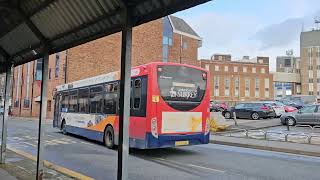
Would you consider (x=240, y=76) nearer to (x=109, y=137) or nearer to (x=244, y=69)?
(x=244, y=69)

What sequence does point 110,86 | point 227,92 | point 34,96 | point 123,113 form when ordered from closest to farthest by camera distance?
point 123,113
point 110,86
point 34,96
point 227,92

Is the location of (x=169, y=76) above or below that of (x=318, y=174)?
above

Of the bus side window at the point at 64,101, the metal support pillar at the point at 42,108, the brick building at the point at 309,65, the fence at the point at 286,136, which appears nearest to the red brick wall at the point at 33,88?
the bus side window at the point at 64,101

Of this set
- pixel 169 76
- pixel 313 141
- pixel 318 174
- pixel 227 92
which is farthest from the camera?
pixel 227 92

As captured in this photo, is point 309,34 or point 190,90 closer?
point 190,90

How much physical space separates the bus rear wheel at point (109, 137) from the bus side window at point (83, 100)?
7.91 ft

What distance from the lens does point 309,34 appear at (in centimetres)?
11931

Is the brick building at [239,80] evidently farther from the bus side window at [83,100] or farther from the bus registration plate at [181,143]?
the bus registration plate at [181,143]

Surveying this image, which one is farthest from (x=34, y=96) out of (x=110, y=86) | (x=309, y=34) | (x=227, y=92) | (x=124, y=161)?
(x=309, y=34)

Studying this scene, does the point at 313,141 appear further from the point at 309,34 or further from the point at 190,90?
the point at 309,34

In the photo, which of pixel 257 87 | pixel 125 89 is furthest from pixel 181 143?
pixel 257 87

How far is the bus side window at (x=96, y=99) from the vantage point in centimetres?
1617

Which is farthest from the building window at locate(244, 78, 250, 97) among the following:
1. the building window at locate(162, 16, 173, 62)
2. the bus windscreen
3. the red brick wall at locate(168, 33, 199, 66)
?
the bus windscreen

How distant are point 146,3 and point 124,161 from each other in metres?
2.13
